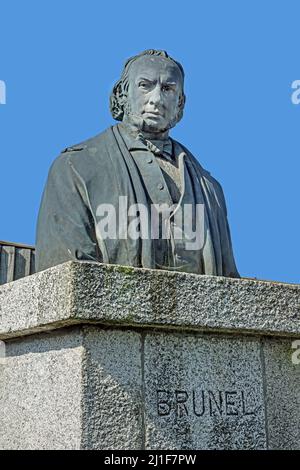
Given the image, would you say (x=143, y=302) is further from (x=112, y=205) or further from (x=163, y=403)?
(x=112, y=205)

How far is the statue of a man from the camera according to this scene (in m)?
3.88

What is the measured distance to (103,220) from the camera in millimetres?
3902

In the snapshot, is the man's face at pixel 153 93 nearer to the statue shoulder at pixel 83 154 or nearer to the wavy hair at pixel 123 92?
the wavy hair at pixel 123 92

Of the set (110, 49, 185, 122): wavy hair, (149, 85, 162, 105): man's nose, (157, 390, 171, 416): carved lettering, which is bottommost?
(157, 390, 171, 416): carved lettering

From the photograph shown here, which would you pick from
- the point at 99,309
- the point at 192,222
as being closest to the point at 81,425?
the point at 99,309

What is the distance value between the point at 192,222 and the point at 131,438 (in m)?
1.33

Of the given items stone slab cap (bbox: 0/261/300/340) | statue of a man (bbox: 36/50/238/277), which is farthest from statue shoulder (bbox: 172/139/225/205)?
stone slab cap (bbox: 0/261/300/340)

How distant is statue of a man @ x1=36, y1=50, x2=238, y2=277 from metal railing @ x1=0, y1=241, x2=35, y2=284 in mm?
4157

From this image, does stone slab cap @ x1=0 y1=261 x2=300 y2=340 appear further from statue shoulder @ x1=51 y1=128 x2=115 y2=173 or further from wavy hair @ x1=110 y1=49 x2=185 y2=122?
wavy hair @ x1=110 y1=49 x2=185 y2=122

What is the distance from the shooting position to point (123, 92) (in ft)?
14.8

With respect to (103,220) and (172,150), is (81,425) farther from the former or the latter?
(172,150)

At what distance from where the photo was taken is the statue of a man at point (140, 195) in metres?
3.88

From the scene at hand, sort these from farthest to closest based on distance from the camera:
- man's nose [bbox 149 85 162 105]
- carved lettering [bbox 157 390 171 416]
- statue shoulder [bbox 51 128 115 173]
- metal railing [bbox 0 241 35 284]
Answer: metal railing [bbox 0 241 35 284] < man's nose [bbox 149 85 162 105] < statue shoulder [bbox 51 128 115 173] < carved lettering [bbox 157 390 171 416]

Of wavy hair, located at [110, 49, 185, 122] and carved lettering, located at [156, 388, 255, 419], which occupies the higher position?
wavy hair, located at [110, 49, 185, 122]
